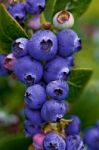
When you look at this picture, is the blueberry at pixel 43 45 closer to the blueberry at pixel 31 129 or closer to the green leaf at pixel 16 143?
the blueberry at pixel 31 129

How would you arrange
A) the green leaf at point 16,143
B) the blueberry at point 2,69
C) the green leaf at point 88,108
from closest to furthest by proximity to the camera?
the blueberry at point 2,69
the green leaf at point 16,143
the green leaf at point 88,108

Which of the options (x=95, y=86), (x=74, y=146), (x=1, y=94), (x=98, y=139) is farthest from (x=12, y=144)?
(x=95, y=86)

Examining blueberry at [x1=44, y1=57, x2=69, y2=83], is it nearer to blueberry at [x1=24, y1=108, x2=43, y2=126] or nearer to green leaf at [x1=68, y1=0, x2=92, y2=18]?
blueberry at [x1=24, y1=108, x2=43, y2=126]

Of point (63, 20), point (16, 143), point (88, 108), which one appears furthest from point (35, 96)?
point (88, 108)

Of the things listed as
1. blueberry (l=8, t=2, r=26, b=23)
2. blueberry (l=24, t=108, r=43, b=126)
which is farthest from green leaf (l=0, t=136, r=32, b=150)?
blueberry (l=8, t=2, r=26, b=23)

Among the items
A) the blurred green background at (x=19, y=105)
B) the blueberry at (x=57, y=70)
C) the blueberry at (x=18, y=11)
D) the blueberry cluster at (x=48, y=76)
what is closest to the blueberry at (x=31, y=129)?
the blueberry cluster at (x=48, y=76)

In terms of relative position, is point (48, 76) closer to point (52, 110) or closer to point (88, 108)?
point (52, 110)
